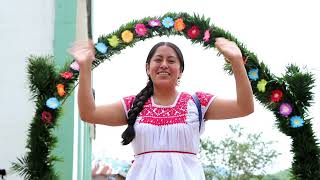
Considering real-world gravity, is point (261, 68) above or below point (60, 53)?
below

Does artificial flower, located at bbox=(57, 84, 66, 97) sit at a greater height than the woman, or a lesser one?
greater

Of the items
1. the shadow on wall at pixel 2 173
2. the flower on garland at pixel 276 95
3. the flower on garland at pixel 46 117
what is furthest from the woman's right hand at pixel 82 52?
the shadow on wall at pixel 2 173

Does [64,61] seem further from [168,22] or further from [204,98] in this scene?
[204,98]

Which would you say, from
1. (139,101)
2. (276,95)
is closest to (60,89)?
(139,101)

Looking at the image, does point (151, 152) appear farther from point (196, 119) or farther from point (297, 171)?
point (297, 171)

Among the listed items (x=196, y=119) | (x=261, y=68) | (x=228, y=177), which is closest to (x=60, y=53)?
(x=261, y=68)

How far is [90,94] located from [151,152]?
0.44 m

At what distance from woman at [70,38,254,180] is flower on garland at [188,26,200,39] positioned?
2.47 feet

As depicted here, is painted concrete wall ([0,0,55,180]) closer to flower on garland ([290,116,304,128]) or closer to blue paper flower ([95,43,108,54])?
blue paper flower ([95,43,108,54])

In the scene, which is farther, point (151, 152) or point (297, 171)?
point (297, 171)

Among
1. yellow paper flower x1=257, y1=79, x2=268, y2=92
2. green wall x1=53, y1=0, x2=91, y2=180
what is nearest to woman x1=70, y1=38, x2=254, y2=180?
yellow paper flower x1=257, y1=79, x2=268, y2=92

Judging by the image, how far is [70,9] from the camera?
18.0 ft

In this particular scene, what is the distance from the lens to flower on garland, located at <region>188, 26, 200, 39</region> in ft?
11.8

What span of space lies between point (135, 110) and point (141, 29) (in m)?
1.10
